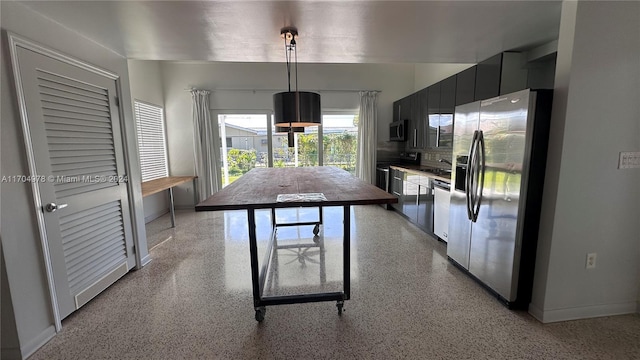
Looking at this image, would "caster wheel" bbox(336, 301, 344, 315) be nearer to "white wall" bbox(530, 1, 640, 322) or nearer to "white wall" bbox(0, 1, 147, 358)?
"white wall" bbox(530, 1, 640, 322)

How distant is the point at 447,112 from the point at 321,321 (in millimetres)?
3246

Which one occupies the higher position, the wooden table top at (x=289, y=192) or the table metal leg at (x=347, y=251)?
the wooden table top at (x=289, y=192)

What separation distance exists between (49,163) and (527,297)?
12.5ft

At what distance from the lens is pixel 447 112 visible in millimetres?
3730

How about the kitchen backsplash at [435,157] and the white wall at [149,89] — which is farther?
the kitchen backsplash at [435,157]

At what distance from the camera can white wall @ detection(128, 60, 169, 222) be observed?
13.8ft

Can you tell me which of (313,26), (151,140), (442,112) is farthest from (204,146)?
(442,112)

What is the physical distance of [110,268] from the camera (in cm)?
247

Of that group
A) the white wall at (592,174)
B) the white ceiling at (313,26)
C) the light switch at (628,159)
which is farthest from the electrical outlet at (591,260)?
the white ceiling at (313,26)

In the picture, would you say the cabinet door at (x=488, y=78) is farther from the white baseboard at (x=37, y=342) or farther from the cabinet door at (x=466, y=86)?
the white baseboard at (x=37, y=342)

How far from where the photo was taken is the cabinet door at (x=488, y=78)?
9.34 ft

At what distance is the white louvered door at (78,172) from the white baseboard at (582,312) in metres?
3.63

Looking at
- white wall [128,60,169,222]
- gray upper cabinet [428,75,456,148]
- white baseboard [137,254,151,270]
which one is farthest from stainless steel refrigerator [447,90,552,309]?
white wall [128,60,169,222]

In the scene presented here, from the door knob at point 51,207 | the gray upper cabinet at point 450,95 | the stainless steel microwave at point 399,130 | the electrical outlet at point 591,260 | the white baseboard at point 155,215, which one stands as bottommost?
the white baseboard at point 155,215
